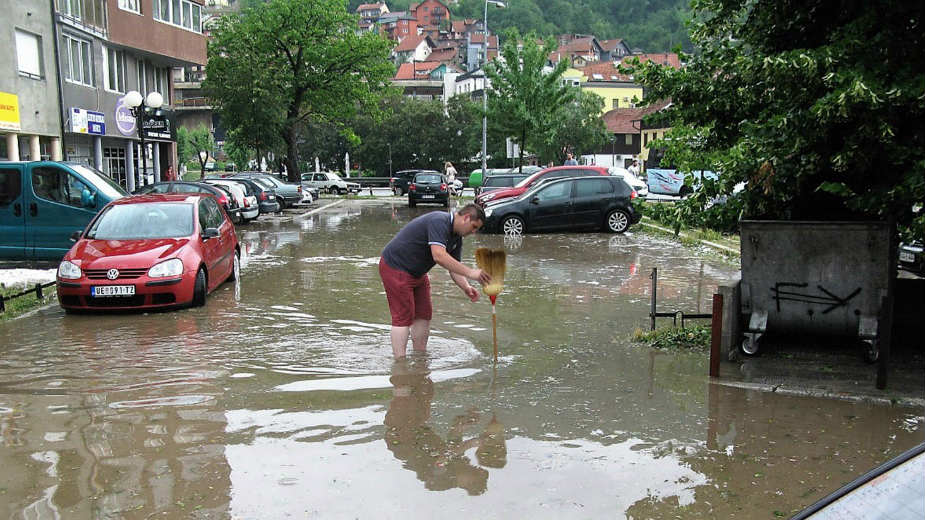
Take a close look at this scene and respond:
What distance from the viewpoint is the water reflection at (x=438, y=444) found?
5137mm

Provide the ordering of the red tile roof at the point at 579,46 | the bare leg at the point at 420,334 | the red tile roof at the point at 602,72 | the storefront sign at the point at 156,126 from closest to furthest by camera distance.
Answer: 1. the bare leg at the point at 420,334
2. the storefront sign at the point at 156,126
3. the red tile roof at the point at 602,72
4. the red tile roof at the point at 579,46

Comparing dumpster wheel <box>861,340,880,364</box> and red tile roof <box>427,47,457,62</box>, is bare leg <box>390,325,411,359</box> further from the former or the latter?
red tile roof <box>427,47,457,62</box>

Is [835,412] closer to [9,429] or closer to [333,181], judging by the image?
[9,429]

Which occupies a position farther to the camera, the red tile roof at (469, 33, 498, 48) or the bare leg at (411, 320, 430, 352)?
the red tile roof at (469, 33, 498, 48)

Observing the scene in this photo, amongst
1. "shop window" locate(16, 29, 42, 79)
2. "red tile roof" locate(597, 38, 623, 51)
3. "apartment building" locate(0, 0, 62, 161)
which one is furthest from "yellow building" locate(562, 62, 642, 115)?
"shop window" locate(16, 29, 42, 79)

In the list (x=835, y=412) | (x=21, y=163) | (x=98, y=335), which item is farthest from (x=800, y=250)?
(x=21, y=163)

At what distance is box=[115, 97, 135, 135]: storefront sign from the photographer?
108ft

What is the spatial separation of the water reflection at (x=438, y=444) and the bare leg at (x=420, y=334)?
4.06 ft

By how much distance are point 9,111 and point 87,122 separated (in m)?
5.25

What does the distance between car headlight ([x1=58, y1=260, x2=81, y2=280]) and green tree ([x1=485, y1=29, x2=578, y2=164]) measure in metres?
30.2

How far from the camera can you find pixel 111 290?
10484 millimetres

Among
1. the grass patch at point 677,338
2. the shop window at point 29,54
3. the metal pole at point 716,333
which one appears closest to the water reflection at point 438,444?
the metal pole at point 716,333

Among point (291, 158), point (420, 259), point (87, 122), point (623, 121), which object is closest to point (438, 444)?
point (420, 259)

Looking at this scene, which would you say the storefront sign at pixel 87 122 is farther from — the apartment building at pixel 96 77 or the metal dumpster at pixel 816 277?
the metal dumpster at pixel 816 277
